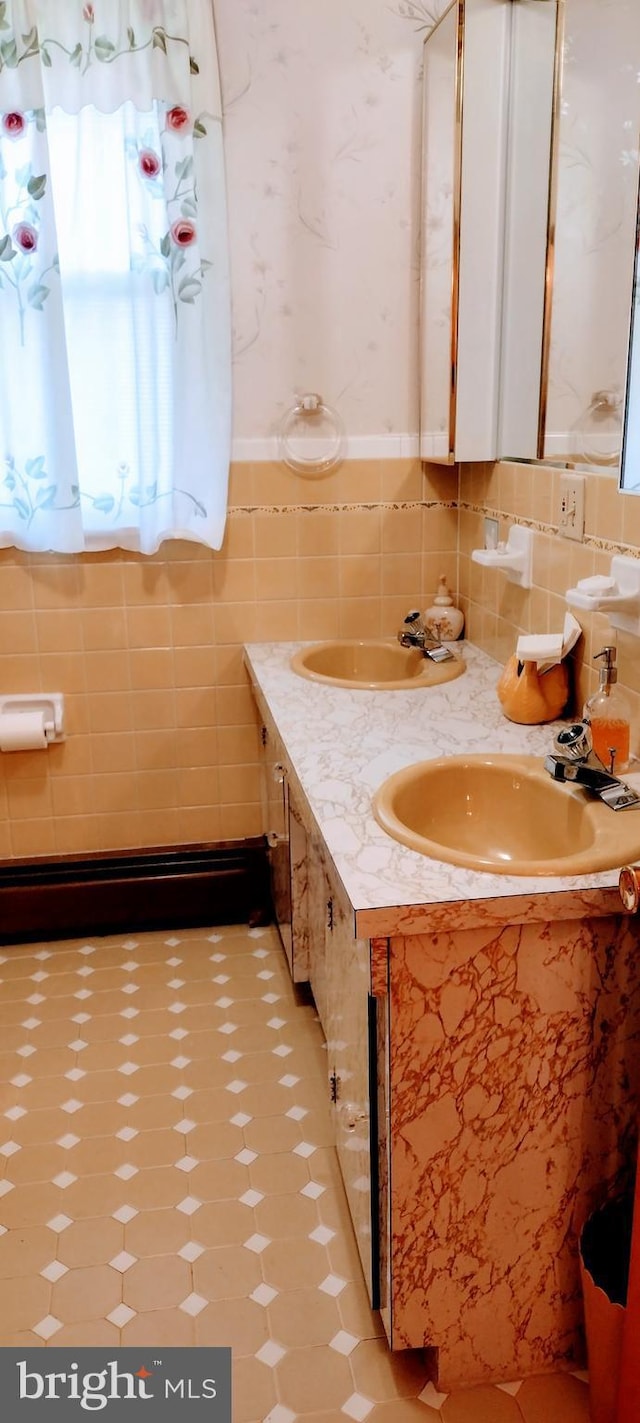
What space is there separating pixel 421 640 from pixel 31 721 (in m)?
0.98

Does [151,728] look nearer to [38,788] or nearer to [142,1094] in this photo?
[38,788]

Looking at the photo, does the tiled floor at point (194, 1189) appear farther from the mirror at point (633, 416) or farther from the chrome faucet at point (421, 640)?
the mirror at point (633, 416)

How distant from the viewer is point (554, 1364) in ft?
5.06

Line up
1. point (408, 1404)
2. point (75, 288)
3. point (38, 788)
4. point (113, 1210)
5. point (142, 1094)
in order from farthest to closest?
point (38, 788)
point (75, 288)
point (142, 1094)
point (113, 1210)
point (408, 1404)

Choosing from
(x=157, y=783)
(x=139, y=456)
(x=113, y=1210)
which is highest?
(x=139, y=456)

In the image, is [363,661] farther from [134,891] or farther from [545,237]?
[545,237]

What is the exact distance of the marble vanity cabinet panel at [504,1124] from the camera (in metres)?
1.35

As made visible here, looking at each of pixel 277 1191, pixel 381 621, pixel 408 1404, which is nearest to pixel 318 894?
pixel 277 1191

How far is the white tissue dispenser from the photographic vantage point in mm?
2607

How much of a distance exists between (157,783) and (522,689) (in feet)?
3.95

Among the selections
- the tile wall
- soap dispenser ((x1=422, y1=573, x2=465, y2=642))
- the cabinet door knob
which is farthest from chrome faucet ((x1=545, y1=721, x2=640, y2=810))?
the tile wall

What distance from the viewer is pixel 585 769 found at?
5.13 ft

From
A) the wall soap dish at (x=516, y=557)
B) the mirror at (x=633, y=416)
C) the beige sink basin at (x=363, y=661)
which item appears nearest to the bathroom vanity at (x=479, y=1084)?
the mirror at (x=633, y=416)

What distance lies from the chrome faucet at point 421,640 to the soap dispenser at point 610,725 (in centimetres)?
81
